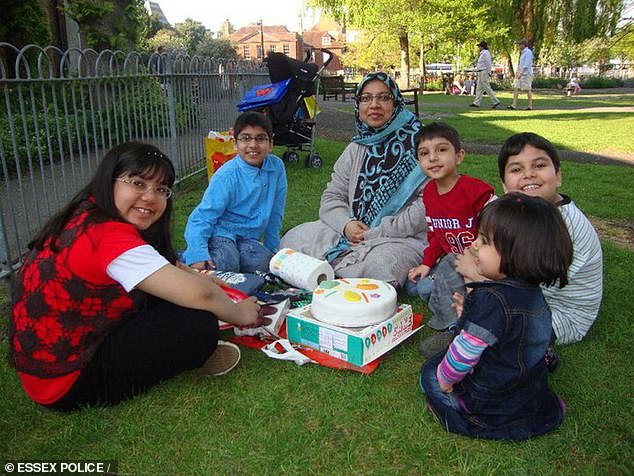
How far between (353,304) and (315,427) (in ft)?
2.31

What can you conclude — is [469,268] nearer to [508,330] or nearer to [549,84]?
[508,330]

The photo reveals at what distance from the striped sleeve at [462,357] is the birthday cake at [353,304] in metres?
0.67

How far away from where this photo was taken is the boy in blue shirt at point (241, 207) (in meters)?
3.77

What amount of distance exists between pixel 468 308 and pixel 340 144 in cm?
905

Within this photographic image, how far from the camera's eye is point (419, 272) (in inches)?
137

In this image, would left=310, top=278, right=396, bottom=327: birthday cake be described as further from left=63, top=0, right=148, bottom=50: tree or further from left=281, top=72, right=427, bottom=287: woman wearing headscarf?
left=63, top=0, right=148, bottom=50: tree

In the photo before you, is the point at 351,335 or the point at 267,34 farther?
the point at 267,34

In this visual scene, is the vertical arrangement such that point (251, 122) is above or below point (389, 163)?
above

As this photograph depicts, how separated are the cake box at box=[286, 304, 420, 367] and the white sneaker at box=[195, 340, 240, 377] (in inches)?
14.1

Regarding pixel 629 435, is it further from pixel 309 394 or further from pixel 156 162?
pixel 156 162

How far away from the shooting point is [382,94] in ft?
12.7

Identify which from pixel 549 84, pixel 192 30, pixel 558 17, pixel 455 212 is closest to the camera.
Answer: pixel 455 212

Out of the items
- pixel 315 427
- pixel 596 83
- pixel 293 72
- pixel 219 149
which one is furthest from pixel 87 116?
pixel 596 83

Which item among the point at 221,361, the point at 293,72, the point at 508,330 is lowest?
the point at 221,361
